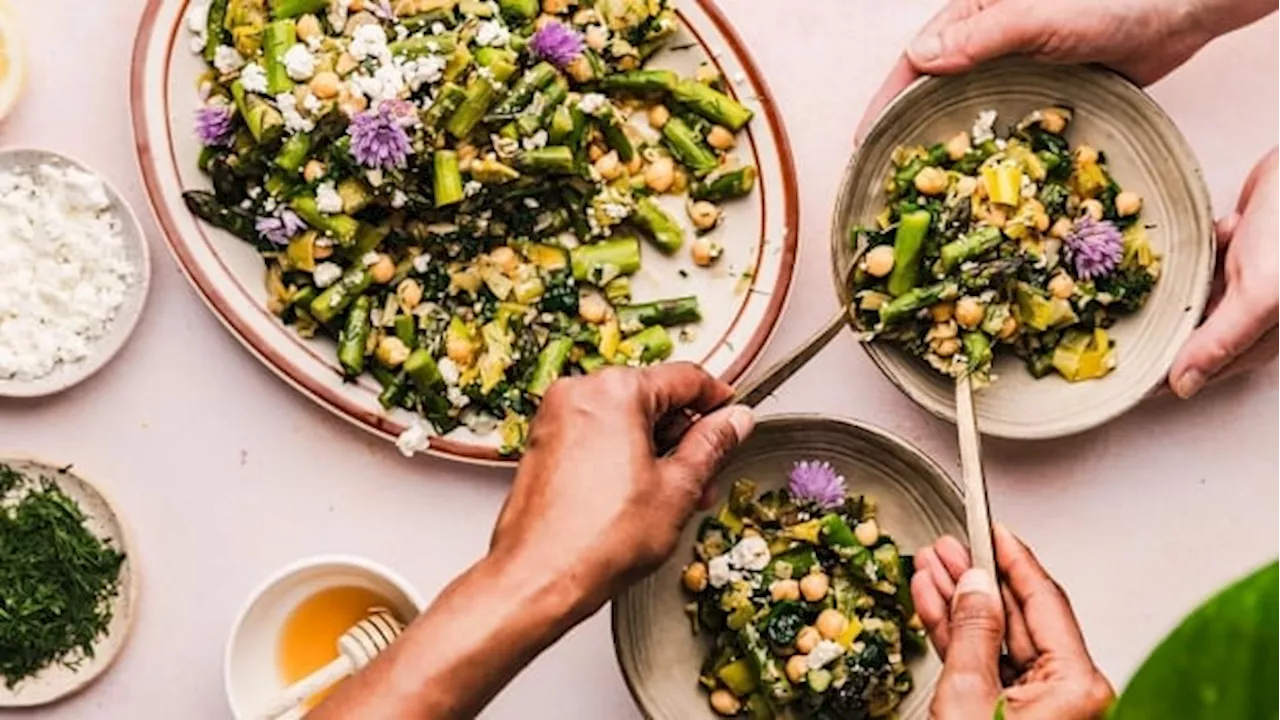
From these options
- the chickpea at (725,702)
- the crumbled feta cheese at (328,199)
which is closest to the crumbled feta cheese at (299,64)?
the crumbled feta cheese at (328,199)

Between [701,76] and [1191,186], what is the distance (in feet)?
1.81

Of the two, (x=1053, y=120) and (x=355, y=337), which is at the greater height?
(x=1053, y=120)

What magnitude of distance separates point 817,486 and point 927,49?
49cm

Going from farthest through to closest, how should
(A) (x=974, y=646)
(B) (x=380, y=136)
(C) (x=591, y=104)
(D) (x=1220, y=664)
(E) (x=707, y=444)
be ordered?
(C) (x=591, y=104) < (B) (x=380, y=136) < (E) (x=707, y=444) < (A) (x=974, y=646) < (D) (x=1220, y=664)

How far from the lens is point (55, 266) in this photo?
1845 mm

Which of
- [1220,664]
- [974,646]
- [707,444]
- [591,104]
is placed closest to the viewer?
[1220,664]

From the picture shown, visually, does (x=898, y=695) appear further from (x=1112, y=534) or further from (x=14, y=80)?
(x=14, y=80)

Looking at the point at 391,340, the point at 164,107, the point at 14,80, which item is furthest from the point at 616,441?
the point at 14,80

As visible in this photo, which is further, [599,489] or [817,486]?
[817,486]

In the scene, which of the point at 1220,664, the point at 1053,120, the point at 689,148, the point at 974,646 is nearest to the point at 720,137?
the point at 689,148

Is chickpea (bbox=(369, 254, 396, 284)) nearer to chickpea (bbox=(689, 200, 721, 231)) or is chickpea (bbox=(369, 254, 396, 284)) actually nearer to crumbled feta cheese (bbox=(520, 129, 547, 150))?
crumbled feta cheese (bbox=(520, 129, 547, 150))

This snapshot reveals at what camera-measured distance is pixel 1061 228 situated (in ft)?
5.95

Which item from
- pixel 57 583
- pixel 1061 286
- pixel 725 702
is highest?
pixel 1061 286

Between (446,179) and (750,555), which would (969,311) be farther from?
(446,179)
